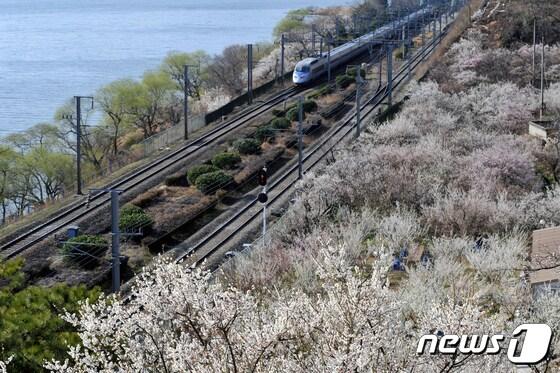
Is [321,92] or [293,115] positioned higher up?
[321,92]

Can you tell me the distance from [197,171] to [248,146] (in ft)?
14.2

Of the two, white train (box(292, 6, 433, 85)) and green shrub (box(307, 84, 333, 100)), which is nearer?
green shrub (box(307, 84, 333, 100))

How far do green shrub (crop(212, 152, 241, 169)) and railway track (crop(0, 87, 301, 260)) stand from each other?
1.98 m

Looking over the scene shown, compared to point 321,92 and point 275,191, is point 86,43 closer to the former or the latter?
point 321,92

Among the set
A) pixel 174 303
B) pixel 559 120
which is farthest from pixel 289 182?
pixel 174 303

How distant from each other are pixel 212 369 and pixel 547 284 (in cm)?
793

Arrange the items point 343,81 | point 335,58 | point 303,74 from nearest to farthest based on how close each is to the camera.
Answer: point 303,74
point 343,81
point 335,58

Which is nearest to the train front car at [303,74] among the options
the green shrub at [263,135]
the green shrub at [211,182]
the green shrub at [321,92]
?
the green shrub at [321,92]

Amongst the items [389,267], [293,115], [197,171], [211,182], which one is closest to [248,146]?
[197,171]

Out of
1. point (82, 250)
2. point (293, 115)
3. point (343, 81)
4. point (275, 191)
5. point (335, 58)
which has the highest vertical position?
point (335, 58)

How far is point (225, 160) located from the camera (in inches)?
1259

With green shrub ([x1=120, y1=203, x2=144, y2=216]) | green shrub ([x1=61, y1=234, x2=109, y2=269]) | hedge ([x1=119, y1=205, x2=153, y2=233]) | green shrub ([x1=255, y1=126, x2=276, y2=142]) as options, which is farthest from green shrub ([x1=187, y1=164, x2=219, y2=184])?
green shrub ([x1=61, y1=234, x2=109, y2=269])

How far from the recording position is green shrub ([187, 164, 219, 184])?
98.4 ft

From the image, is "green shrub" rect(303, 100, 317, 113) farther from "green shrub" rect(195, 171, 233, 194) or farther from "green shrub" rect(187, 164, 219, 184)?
"green shrub" rect(195, 171, 233, 194)
